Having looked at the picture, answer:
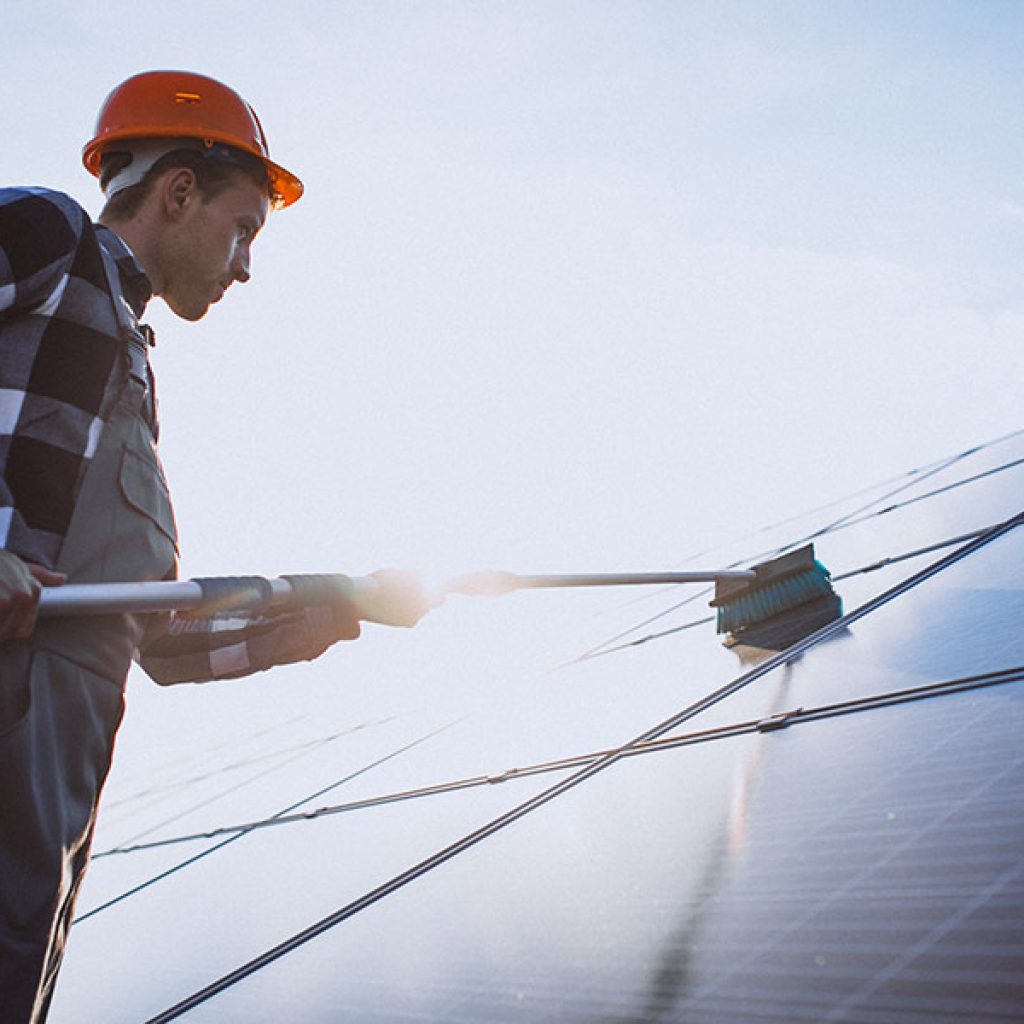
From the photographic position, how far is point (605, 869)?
143cm

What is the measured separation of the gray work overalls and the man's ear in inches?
22.8

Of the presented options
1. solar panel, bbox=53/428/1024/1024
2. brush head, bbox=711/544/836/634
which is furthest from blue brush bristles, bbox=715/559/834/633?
solar panel, bbox=53/428/1024/1024

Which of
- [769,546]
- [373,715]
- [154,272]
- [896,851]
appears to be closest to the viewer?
[896,851]

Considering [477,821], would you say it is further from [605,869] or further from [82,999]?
[82,999]

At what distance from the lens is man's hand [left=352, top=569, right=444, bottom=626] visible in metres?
2.43

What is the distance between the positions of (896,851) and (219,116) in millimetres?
2923

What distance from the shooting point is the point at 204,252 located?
2424 mm

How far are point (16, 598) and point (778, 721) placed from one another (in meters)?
1.44

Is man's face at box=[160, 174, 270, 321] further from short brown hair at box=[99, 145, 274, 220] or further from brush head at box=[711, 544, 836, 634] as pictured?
brush head at box=[711, 544, 836, 634]

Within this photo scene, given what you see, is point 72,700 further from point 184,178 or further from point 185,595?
point 184,178

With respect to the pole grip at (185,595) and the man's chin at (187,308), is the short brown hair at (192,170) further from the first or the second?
the pole grip at (185,595)

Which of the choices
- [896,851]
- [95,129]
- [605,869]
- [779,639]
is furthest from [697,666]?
[95,129]

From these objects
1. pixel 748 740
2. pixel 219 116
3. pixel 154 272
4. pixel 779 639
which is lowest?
pixel 748 740

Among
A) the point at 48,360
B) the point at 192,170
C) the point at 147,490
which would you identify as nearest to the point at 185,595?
the point at 147,490
